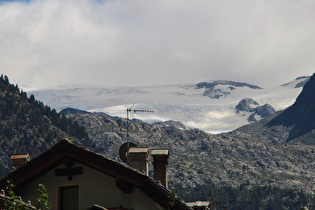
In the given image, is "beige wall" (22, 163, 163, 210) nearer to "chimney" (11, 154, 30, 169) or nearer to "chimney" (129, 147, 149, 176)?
"chimney" (129, 147, 149, 176)

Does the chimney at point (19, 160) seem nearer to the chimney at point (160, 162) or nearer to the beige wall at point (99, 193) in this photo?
the beige wall at point (99, 193)

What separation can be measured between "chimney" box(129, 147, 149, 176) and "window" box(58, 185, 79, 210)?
4720mm

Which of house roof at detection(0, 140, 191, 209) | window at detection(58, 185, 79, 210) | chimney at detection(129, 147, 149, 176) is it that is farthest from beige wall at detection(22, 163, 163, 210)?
chimney at detection(129, 147, 149, 176)

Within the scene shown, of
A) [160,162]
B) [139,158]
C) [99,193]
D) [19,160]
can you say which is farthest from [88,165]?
[19,160]

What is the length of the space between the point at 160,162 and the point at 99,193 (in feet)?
19.1

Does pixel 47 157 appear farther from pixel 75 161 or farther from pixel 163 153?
pixel 163 153

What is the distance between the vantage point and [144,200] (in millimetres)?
35594

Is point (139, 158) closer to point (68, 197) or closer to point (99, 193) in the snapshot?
point (99, 193)

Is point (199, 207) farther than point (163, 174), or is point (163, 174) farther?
point (199, 207)

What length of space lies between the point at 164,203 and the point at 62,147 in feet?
18.1

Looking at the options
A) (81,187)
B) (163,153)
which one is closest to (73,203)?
(81,187)

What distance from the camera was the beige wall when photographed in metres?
35.4

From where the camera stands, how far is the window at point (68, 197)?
117 ft

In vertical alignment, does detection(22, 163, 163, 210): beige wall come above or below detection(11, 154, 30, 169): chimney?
below
